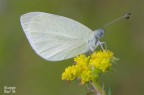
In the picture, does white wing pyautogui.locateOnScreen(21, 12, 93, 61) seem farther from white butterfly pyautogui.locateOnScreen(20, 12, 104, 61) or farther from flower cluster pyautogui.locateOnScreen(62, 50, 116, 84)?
flower cluster pyautogui.locateOnScreen(62, 50, 116, 84)

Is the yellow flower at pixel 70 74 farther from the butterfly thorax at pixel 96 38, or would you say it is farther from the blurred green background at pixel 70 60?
the blurred green background at pixel 70 60

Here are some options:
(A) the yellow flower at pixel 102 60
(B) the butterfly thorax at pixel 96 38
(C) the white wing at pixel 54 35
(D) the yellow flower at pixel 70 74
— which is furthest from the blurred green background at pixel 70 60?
(D) the yellow flower at pixel 70 74

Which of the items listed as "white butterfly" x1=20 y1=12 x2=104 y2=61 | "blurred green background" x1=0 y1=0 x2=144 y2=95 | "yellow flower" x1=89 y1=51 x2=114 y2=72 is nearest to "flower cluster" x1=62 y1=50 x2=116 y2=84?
"yellow flower" x1=89 y1=51 x2=114 y2=72

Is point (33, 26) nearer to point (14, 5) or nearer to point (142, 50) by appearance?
point (142, 50)

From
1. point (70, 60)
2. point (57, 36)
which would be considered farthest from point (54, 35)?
point (70, 60)

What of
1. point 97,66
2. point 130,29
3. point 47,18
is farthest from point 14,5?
point 97,66
